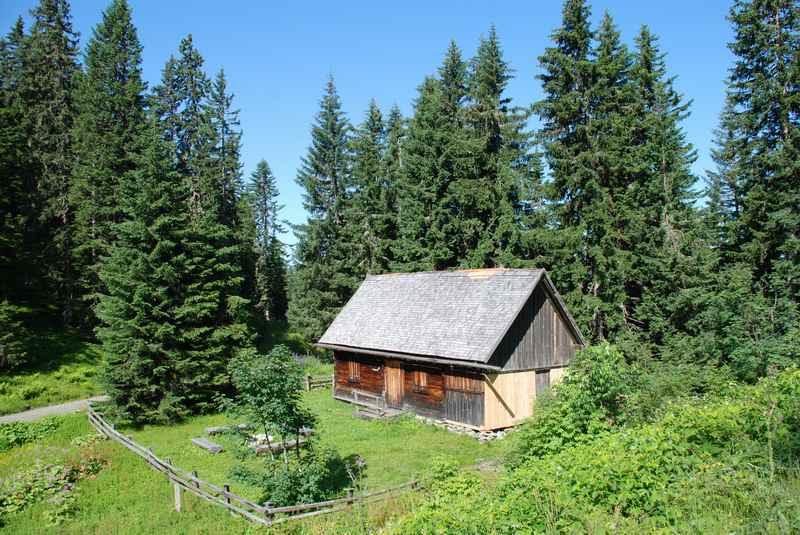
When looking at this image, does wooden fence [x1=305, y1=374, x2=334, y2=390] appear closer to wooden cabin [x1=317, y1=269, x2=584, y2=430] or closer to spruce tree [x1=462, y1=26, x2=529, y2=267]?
wooden cabin [x1=317, y1=269, x2=584, y2=430]

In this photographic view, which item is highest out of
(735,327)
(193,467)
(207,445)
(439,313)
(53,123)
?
(53,123)

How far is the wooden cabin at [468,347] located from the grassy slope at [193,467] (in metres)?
1.48

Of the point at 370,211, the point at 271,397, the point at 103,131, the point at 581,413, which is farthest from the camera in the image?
the point at 370,211

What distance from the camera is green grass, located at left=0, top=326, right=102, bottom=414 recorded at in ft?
80.8

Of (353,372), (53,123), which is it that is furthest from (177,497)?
(53,123)

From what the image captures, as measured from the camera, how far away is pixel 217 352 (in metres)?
24.9

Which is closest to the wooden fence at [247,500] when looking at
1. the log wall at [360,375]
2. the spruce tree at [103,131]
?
the log wall at [360,375]

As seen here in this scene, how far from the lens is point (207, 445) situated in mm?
18469

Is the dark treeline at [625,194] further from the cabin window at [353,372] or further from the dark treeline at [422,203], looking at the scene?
the cabin window at [353,372]

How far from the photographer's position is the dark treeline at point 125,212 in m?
23.2

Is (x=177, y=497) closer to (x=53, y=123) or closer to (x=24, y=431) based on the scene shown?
(x=24, y=431)

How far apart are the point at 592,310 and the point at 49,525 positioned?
24.1 meters

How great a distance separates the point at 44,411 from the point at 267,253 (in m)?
31.8

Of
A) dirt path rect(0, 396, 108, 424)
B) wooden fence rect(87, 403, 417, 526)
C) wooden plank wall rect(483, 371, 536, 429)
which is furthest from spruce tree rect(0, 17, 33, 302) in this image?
wooden plank wall rect(483, 371, 536, 429)
